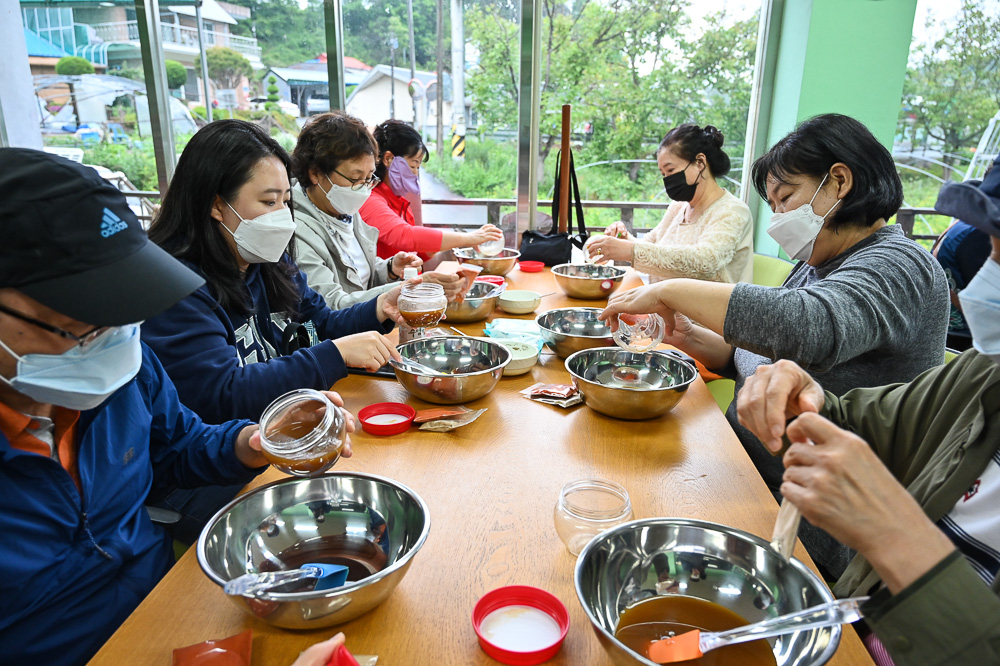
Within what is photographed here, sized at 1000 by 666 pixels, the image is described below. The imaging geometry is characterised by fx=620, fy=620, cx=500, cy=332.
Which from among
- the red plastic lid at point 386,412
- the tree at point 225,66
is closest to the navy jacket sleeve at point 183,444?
the red plastic lid at point 386,412

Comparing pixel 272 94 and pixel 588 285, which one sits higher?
pixel 272 94

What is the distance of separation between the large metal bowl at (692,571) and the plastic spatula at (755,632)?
0.09 m

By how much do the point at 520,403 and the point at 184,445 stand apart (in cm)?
81

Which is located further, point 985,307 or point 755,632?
point 985,307

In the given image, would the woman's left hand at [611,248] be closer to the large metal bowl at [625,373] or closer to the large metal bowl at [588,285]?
the large metal bowl at [588,285]

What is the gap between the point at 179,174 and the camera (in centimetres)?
170

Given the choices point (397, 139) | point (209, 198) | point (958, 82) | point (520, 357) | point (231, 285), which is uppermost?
point (958, 82)

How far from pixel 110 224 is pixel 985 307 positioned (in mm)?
1318

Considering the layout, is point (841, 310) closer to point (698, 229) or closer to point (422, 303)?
point (422, 303)

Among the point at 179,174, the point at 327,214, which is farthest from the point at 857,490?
the point at 327,214

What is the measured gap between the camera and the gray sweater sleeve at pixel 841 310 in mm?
1479

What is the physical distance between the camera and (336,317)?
2.30 metres

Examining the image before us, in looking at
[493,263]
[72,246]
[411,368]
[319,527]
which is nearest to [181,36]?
[493,263]

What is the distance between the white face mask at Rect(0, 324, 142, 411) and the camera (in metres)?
0.95
